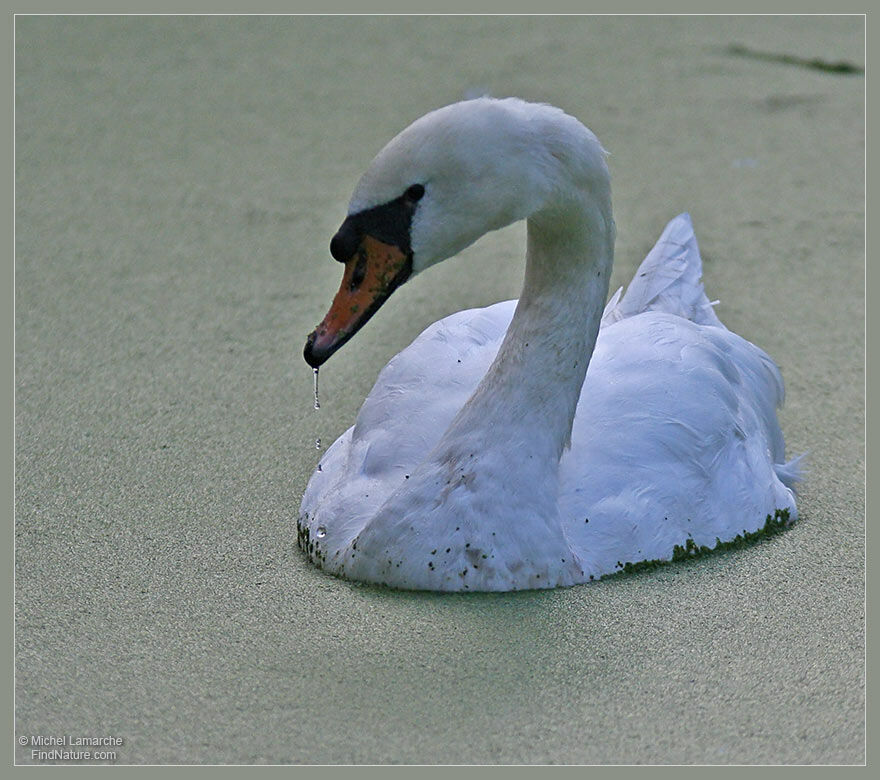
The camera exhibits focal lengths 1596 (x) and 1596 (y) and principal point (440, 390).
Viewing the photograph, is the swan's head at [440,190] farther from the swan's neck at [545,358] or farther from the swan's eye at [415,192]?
the swan's neck at [545,358]

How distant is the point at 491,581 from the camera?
3064 mm

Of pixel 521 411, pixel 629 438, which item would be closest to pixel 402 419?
pixel 521 411

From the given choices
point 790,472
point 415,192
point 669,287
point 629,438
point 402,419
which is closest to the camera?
point 415,192

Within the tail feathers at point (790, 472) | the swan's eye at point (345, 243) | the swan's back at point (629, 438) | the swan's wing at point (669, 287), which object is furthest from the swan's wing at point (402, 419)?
the tail feathers at point (790, 472)

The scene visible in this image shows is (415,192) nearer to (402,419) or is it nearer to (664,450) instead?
(402,419)

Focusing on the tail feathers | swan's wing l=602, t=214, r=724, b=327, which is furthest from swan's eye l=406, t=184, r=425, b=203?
the tail feathers

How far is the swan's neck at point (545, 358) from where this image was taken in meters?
3.12

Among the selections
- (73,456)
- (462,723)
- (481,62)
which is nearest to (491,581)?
(462,723)

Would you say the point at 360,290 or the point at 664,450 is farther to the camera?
the point at 664,450

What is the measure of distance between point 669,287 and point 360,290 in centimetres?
125

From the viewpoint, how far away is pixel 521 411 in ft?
10.4

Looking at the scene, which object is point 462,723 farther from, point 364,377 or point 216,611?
point 364,377

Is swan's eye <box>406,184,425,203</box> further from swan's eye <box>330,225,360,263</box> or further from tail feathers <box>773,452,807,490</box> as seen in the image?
tail feathers <box>773,452,807,490</box>

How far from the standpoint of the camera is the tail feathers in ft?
12.1
